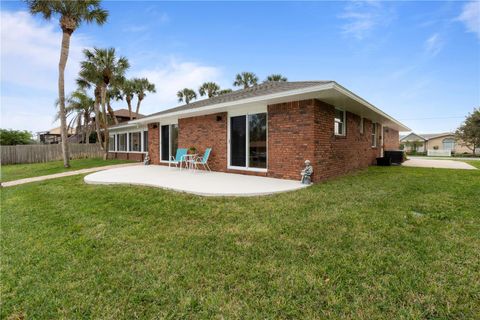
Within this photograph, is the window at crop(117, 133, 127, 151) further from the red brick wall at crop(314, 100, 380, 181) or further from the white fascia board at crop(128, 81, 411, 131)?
the red brick wall at crop(314, 100, 380, 181)

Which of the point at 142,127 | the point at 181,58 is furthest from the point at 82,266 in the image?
the point at 142,127

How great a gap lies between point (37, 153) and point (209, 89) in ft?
60.5

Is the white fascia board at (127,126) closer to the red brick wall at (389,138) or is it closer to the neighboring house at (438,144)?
the red brick wall at (389,138)

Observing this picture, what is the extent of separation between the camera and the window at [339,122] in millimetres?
8039

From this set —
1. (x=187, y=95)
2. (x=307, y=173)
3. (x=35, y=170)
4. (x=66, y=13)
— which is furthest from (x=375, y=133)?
(x=187, y=95)

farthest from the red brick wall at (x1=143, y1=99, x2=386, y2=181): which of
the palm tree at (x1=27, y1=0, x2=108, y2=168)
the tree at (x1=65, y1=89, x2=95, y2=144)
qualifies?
the tree at (x1=65, y1=89, x2=95, y2=144)

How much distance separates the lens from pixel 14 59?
8.84m

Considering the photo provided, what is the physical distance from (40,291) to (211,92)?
28.8 metres

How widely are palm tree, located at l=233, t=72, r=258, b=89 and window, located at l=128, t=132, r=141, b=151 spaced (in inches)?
567

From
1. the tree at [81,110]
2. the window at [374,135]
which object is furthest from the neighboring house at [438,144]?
the tree at [81,110]

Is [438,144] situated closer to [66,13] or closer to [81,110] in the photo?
[66,13]

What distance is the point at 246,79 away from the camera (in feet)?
88.5

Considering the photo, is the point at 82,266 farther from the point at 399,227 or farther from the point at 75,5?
the point at 75,5

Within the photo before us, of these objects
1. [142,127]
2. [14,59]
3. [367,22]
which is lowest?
[142,127]
